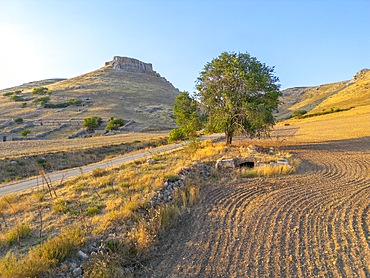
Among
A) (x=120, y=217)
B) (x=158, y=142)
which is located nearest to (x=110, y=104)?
(x=158, y=142)

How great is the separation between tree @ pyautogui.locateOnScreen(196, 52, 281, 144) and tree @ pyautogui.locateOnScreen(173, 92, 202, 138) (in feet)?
3.14

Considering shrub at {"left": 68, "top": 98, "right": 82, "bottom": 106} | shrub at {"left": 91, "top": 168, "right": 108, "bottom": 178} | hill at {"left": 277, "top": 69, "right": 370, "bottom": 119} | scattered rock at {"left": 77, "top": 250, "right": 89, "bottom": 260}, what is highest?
shrub at {"left": 68, "top": 98, "right": 82, "bottom": 106}

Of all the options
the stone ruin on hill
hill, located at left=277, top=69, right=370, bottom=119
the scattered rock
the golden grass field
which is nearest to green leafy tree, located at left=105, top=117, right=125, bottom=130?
hill, located at left=277, top=69, right=370, bottom=119

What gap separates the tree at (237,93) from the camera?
59.9 feet

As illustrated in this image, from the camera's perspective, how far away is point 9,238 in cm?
600

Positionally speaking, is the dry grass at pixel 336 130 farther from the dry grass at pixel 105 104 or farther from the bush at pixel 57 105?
the bush at pixel 57 105

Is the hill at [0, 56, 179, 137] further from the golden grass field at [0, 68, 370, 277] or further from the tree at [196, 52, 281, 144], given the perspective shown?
the golden grass field at [0, 68, 370, 277]

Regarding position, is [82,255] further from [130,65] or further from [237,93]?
[130,65]

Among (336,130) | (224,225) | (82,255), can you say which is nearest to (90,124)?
(336,130)

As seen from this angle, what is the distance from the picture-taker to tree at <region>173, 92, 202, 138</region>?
20.7m

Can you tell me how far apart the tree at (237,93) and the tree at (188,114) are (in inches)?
37.7

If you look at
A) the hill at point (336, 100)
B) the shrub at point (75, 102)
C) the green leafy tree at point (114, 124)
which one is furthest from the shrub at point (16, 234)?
the shrub at point (75, 102)

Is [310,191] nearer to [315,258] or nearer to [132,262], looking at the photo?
[315,258]

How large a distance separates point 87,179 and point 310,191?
9647 mm
